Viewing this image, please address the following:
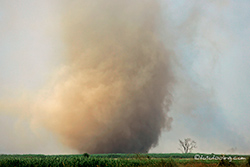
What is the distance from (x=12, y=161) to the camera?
25484 mm

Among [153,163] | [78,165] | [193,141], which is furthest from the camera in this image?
[193,141]

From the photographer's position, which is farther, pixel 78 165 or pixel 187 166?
pixel 187 166

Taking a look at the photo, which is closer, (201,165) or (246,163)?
(246,163)

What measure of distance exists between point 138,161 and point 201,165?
7.85 meters

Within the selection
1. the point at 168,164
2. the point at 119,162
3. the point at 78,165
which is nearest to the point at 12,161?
the point at 78,165

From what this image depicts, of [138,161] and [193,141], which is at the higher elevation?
[193,141]

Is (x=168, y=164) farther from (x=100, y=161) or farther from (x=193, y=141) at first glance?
(x=193, y=141)

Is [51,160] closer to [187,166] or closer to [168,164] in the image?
[168,164]

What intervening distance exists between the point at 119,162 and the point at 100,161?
92.8 inches

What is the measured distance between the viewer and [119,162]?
1027 inches

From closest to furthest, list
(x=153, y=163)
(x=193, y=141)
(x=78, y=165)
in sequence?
(x=78, y=165) < (x=153, y=163) < (x=193, y=141)

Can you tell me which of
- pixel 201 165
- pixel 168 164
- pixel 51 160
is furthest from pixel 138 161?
pixel 51 160

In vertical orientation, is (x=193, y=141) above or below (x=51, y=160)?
above

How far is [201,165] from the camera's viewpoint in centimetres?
2670
